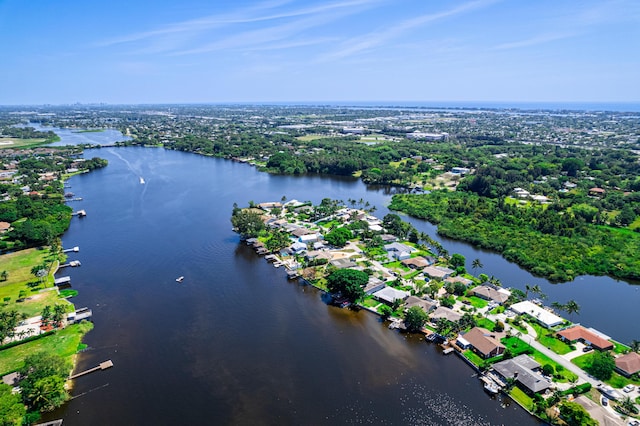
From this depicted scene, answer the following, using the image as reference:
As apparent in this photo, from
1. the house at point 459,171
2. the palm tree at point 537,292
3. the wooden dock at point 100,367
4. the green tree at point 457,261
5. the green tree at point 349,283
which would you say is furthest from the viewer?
the house at point 459,171

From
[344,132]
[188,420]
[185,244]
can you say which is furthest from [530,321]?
[344,132]

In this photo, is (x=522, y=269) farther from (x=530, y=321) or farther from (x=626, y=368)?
(x=626, y=368)

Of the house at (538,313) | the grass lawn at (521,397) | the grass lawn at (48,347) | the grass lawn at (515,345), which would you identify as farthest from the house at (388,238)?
the grass lawn at (48,347)

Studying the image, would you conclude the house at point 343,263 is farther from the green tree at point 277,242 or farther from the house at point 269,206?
the house at point 269,206

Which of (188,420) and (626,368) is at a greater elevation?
(626,368)

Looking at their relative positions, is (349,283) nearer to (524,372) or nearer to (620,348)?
(524,372)

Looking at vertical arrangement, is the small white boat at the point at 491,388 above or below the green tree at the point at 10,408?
below

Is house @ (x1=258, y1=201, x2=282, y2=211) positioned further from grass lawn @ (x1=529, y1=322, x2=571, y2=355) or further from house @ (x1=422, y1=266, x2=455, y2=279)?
grass lawn @ (x1=529, y1=322, x2=571, y2=355)
